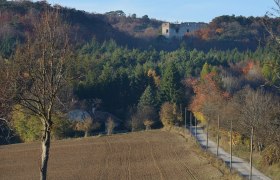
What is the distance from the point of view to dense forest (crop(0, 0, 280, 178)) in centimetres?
1360

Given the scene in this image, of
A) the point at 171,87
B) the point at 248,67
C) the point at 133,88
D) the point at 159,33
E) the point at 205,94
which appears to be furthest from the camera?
the point at 159,33

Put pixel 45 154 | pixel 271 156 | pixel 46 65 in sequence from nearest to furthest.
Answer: pixel 46 65
pixel 45 154
pixel 271 156

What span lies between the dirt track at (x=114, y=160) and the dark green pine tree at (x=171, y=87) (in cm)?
1387

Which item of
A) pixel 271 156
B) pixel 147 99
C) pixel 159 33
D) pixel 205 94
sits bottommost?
pixel 147 99

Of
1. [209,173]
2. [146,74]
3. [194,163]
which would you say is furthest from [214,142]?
[146,74]

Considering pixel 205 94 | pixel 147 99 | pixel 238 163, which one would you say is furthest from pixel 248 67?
pixel 238 163

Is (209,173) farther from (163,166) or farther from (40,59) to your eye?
(40,59)

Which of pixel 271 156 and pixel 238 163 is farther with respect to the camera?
pixel 238 163

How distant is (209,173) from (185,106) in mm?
32569

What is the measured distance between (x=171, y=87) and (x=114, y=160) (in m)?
27.8

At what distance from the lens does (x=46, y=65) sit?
42.8ft

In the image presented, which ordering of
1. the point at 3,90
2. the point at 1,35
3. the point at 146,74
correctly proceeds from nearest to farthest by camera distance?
the point at 3,90, the point at 146,74, the point at 1,35

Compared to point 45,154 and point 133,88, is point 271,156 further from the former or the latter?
point 133,88

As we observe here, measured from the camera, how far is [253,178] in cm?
2642
